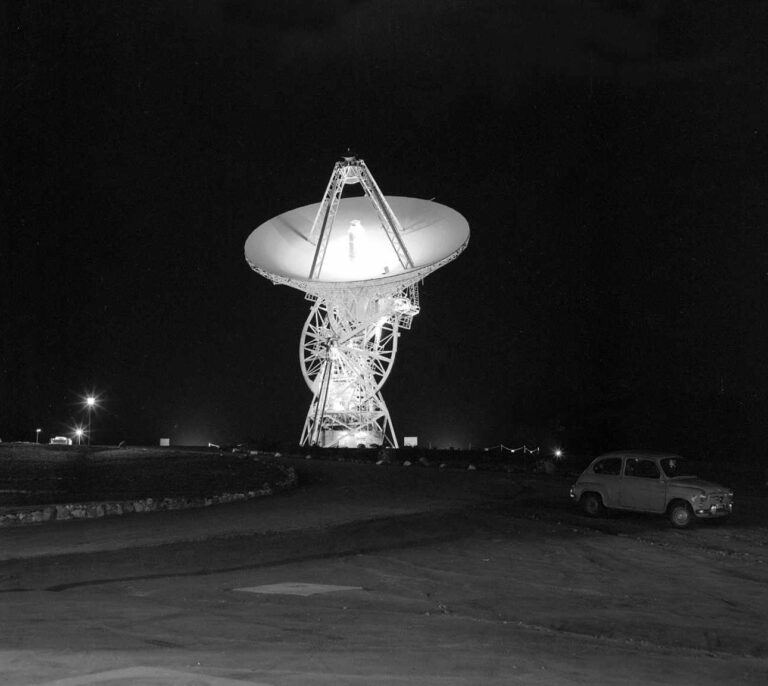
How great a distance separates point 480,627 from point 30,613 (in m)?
4.39

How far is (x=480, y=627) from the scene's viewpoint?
300 inches

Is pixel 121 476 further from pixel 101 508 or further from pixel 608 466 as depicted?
pixel 608 466

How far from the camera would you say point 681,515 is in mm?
16984

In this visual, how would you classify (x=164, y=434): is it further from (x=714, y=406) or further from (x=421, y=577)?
(x=421, y=577)

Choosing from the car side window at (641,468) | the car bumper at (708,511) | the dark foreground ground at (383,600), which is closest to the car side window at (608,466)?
the car side window at (641,468)

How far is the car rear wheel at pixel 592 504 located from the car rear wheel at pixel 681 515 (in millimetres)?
1740

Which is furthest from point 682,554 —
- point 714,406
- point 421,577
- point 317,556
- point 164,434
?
point 164,434

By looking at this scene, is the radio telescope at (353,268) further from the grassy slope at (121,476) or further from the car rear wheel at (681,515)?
the car rear wheel at (681,515)

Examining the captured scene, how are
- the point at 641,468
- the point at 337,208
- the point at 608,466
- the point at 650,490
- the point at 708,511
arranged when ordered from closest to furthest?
the point at 708,511 → the point at 650,490 → the point at 641,468 → the point at 608,466 → the point at 337,208

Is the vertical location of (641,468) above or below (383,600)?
above

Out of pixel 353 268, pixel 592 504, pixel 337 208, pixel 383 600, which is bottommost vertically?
pixel 383 600

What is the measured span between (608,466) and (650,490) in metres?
1.42

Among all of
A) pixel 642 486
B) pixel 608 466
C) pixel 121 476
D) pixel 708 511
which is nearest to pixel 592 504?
pixel 608 466

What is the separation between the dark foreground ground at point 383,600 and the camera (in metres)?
6.12
